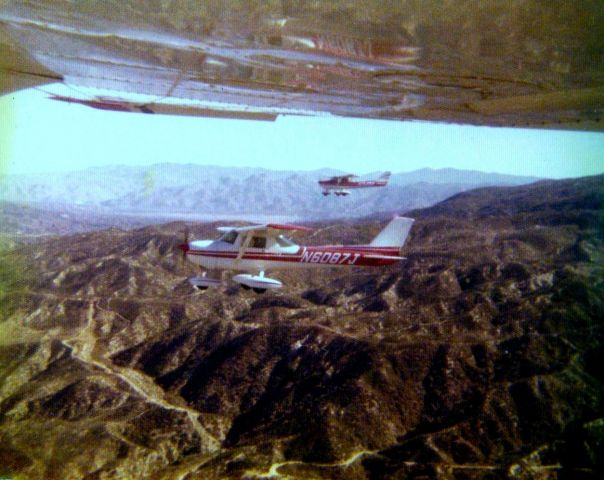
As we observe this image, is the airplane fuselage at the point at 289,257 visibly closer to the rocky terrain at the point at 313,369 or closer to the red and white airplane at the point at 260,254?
the red and white airplane at the point at 260,254

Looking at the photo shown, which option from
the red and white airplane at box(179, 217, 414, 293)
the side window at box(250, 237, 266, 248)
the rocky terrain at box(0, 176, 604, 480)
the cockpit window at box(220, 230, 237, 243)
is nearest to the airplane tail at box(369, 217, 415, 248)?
the red and white airplane at box(179, 217, 414, 293)

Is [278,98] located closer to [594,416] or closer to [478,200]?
[594,416]

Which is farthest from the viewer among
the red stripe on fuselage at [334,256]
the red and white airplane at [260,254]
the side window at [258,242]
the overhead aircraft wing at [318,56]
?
the red stripe on fuselage at [334,256]

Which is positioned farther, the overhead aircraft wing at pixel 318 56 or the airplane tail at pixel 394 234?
the airplane tail at pixel 394 234

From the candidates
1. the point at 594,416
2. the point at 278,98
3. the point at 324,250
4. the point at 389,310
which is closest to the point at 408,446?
the point at 594,416

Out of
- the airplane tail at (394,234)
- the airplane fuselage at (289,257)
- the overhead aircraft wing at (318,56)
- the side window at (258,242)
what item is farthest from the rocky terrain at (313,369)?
the overhead aircraft wing at (318,56)

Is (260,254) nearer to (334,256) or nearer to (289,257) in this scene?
(289,257)
